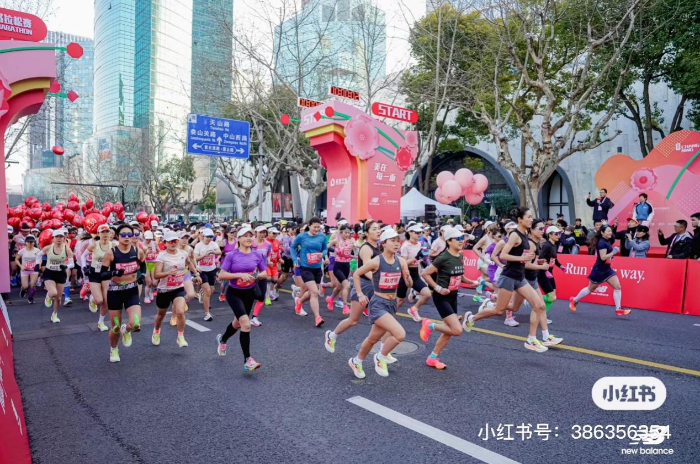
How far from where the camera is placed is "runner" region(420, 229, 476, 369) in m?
6.37

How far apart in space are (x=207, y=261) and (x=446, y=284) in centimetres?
559

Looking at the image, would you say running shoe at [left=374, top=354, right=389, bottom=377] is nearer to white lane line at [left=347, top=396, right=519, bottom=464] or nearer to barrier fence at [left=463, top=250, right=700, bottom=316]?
white lane line at [left=347, top=396, right=519, bottom=464]

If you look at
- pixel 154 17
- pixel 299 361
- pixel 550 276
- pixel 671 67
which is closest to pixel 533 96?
pixel 671 67

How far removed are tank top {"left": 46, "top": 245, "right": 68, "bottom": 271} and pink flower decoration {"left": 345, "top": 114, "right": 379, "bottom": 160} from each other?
1126 cm

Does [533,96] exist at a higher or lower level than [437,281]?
higher

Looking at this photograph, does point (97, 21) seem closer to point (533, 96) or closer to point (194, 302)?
point (533, 96)

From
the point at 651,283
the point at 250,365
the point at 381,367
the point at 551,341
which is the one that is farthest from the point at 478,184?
the point at 250,365

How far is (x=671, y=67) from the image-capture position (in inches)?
822

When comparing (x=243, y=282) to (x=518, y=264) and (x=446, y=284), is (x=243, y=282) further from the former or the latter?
(x=518, y=264)

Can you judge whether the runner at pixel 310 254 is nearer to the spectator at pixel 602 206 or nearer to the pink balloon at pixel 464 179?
the spectator at pixel 602 206

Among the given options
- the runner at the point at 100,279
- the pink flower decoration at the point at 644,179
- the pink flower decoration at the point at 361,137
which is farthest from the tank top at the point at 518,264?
the pink flower decoration at the point at 644,179

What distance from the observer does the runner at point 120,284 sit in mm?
6848

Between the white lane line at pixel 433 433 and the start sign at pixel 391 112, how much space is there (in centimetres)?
1461

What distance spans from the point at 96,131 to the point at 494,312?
92592 millimetres
